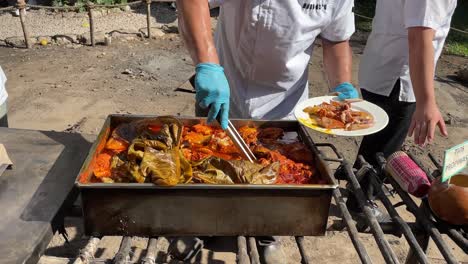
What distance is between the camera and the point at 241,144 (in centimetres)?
193

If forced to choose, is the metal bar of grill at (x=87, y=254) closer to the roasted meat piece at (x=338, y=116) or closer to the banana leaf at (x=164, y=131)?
the banana leaf at (x=164, y=131)

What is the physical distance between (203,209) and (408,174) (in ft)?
3.10

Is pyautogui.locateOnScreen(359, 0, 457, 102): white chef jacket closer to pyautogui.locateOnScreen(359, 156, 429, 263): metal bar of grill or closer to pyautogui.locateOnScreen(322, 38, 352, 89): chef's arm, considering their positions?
pyautogui.locateOnScreen(322, 38, 352, 89): chef's arm

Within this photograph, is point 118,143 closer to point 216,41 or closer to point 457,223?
point 216,41

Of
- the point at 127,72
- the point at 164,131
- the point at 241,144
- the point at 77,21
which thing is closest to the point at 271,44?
the point at 241,144

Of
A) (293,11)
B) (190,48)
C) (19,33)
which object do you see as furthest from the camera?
(19,33)

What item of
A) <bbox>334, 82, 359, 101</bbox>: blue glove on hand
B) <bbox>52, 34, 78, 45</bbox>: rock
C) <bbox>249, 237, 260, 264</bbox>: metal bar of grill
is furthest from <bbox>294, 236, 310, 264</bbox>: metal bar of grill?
<bbox>52, 34, 78, 45</bbox>: rock

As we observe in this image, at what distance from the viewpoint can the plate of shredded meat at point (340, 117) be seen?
2.11 meters

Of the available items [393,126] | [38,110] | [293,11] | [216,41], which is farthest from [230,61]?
[38,110]

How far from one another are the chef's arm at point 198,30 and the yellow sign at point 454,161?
103 cm

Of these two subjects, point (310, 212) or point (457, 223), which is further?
point (457, 223)

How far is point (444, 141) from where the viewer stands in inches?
206

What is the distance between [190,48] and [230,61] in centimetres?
56

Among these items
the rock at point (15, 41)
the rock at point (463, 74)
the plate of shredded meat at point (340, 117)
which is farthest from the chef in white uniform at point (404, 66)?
the rock at point (15, 41)
